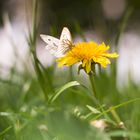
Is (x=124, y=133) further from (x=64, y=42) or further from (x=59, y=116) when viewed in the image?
(x=64, y=42)

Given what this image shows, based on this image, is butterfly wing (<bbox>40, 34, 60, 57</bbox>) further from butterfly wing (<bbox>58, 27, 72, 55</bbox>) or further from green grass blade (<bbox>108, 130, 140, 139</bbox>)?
green grass blade (<bbox>108, 130, 140, 139</bbox>)

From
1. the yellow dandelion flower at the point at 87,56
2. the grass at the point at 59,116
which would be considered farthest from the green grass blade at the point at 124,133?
the yellow dandelion flower at the point at 87,56

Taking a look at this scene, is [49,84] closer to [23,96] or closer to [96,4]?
[23,96]

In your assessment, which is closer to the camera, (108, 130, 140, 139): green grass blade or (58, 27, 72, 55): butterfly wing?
(108, 130, 140, 139): green grass blade

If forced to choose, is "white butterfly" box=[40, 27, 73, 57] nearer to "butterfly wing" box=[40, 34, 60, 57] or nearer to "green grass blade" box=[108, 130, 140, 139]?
"butterfly wing" box=[40, 34, 60, 57]

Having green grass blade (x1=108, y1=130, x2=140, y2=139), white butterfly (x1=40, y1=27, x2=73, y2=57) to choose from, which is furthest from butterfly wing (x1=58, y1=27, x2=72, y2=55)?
green grass blade (x1=108, y1=130, x2=140, y2=139)

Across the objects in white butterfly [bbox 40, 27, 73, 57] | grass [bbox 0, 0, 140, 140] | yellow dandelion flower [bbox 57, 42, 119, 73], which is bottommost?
grass [bbox 0, 0, 140, 140]

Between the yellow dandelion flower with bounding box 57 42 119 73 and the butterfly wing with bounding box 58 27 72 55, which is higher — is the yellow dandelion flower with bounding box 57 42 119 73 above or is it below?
below
